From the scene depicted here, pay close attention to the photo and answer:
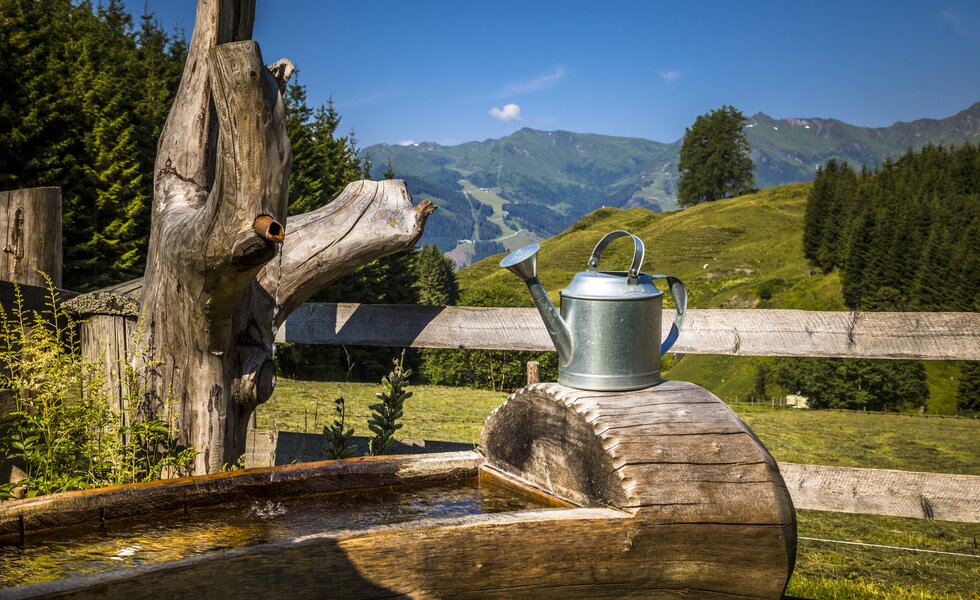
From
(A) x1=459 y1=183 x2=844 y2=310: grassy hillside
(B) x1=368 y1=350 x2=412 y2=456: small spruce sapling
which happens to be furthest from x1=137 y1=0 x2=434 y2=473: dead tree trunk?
(A) x1=459 y1=183 x2=844 y2=310: grassy hillside

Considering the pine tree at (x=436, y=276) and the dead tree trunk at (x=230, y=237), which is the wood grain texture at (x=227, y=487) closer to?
the dead tree trunk at (x=230, y=237)

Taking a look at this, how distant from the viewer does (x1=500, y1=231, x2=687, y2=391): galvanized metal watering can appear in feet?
8.45

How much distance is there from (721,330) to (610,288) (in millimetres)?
2298

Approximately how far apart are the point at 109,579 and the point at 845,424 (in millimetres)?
16058

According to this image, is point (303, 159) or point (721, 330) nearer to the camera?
point (721, 330)

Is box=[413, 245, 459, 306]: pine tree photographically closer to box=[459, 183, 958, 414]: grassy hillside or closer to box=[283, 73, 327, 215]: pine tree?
box=[459, 183, 958, 414]: grassy hillside

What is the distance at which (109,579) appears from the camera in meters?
1.47

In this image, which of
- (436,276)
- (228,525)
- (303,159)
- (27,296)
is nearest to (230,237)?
(228,525)

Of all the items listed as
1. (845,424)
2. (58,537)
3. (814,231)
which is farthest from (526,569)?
(814,231)

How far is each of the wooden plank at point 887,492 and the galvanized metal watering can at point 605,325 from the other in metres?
1.94

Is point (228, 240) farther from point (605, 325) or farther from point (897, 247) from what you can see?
point (897, 247)

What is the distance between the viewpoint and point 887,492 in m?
4.04

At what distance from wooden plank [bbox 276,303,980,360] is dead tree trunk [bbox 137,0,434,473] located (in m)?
0.80

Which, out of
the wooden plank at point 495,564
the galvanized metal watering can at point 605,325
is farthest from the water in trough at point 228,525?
the galvanized metal watering can at point 605,325
